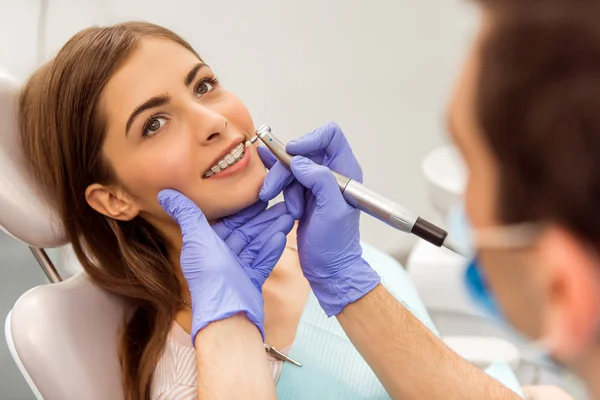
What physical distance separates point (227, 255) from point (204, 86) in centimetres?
35

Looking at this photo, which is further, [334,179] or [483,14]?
[334,179]

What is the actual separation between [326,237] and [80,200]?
19.7 inches

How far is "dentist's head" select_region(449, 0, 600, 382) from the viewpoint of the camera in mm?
424

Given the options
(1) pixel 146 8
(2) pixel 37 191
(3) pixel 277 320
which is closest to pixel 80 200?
(2) pixel 37 191

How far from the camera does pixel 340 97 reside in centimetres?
207

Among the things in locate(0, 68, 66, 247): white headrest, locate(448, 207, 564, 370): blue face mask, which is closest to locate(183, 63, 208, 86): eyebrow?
locate(0, 68, 66, 247): white headrest

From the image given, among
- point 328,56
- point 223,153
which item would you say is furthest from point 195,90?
point 328,56

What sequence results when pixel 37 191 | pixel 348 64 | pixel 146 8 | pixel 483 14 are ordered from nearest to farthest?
pixel 483 14, pixel 37 191, pixel 146 8, pixel 348 64

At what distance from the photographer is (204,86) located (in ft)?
3.88

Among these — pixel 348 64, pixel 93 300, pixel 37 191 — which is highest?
pixel 348 64

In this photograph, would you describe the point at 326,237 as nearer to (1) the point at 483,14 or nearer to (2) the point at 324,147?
(2) the point at 324,147

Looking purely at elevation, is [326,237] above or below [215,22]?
below

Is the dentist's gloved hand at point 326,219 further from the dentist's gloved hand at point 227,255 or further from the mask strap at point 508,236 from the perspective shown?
the mask strap at point 508,236

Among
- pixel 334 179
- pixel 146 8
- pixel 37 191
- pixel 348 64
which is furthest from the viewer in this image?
pixel 348 64
